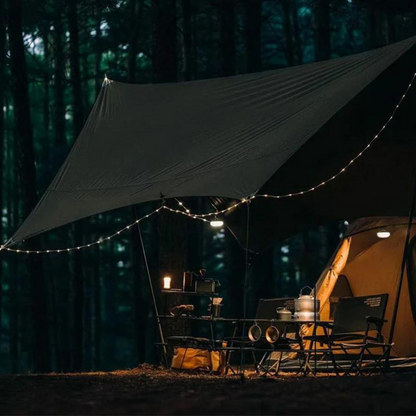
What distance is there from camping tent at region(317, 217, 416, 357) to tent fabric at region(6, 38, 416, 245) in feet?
5.65

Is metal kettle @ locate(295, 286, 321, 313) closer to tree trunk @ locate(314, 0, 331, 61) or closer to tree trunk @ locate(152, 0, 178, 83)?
tree trunk @ locate(152, 0, 178, 83)

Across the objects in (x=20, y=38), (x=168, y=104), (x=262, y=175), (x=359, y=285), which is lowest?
(x=359, y=285)

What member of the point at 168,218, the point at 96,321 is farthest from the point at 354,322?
the point at 96,321

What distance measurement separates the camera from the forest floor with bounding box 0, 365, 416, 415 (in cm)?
604

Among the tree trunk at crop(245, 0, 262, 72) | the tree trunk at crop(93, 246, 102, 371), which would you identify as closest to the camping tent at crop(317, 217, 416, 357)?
the tree trunk at crop(245, 0, 262, 72)

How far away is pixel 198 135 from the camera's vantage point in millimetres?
10148

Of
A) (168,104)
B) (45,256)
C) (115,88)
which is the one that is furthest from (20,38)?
(45,256)

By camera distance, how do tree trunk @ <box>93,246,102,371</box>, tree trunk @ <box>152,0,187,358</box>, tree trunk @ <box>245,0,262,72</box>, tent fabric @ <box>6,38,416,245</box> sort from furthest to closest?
1. tree trunk @ <box>93,246,102,371</box>
2. tree trunk @ <box>245,0,262,72</box>
3. tree trunk @ <box>152,0,187,358</box>
4. tent fabric @ <box>6,38,416,245</box>

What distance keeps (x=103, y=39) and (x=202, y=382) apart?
1490 centimetres

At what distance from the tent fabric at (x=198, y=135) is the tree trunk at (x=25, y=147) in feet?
10.3

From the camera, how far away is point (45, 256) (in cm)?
2494

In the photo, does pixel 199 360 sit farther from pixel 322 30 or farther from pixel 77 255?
pixel 322 30

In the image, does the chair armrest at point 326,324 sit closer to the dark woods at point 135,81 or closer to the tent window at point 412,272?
the tent window at point 412,272

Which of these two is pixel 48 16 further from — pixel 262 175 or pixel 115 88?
pixel 262 175
